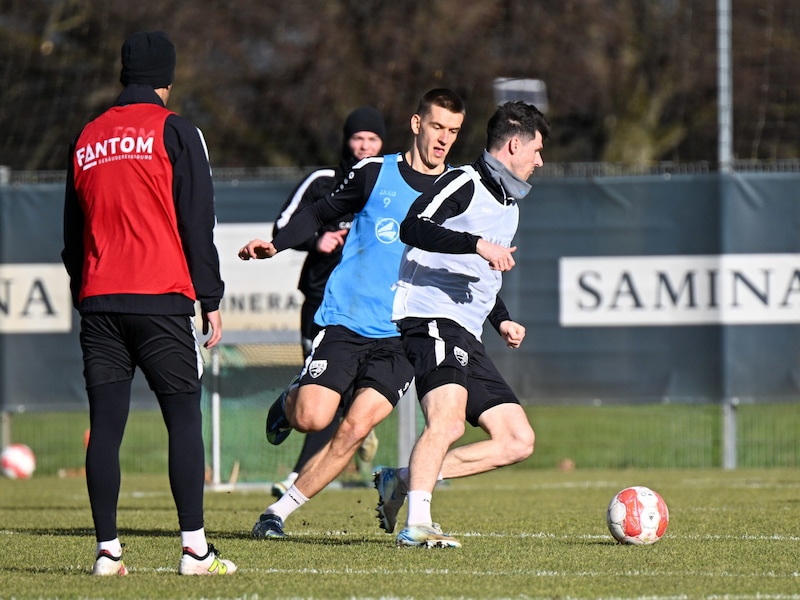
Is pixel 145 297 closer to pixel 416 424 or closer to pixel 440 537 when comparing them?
pixel 440 537

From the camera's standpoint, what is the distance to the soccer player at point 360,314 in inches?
284

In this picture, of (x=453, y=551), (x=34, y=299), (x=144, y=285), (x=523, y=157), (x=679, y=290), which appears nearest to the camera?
(x=144, y=285)

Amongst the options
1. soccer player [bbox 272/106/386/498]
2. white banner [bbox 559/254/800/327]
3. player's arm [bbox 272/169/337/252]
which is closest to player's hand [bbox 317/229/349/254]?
soccer player [bbox 272/106/386/498]

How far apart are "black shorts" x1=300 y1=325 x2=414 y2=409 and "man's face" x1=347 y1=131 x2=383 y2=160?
2324mm

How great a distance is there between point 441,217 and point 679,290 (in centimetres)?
663

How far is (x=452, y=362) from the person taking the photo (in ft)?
22.5

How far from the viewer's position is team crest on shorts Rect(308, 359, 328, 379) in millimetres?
7230

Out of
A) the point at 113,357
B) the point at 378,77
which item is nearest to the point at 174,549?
the point at 113,357

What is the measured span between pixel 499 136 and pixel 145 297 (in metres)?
2.19

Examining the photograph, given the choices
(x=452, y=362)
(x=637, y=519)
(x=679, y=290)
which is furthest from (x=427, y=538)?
(x=679, y=290)

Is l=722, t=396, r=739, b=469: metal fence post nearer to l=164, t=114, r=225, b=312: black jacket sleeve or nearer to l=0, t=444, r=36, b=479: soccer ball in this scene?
l=0, t=444, r=36, b=479: soccer ball

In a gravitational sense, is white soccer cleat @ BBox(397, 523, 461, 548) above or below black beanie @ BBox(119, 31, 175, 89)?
below

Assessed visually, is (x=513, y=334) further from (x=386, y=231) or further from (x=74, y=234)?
(x=74, y=234)

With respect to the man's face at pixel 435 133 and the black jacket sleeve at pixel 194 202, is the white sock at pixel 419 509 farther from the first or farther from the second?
the man's face at pixel 435 133
